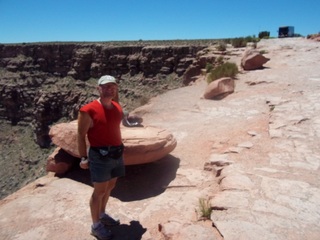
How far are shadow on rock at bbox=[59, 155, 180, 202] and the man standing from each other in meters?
1.02

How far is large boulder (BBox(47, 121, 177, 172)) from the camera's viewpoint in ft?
15.9

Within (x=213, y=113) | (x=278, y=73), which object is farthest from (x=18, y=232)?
(x=278, y=73)

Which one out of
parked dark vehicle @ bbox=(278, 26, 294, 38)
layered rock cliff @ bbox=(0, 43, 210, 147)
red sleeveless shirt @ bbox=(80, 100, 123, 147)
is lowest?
layered rock cliff @ bbox=(0, 43, 210, 147)

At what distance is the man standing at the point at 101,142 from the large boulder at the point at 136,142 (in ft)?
3.73

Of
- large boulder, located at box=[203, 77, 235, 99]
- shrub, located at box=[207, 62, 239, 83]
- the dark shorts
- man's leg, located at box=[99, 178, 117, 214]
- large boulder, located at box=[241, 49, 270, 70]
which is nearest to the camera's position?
the dark shorts

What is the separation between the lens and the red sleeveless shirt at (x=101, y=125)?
11.2 feet

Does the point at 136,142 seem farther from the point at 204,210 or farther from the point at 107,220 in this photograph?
the point at 204,210

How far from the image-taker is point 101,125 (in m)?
3.44

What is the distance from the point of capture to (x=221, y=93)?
10195mm

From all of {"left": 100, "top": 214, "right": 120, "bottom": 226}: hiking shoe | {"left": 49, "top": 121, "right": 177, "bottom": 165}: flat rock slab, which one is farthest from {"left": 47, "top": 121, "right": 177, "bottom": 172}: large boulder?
{"left": 100, "top": 214, "right": 120, "bottom": 226}: hiking shoe

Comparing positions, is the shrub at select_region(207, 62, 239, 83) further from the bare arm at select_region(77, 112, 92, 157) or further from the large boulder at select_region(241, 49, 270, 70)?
the bare arm at select_region(77, 112, 92, 157)

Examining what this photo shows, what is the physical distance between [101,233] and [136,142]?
1629 mm

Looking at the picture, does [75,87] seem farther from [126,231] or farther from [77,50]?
[126,231]

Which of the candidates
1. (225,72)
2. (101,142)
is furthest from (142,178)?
(225,72)
